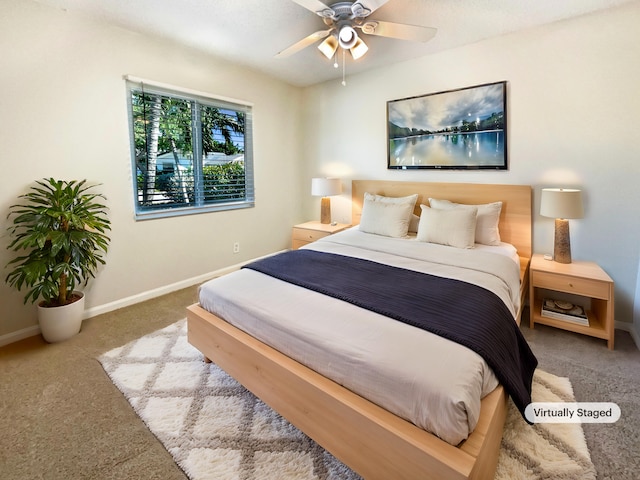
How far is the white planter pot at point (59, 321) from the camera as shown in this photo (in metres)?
2.35

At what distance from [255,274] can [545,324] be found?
2293 millimetres

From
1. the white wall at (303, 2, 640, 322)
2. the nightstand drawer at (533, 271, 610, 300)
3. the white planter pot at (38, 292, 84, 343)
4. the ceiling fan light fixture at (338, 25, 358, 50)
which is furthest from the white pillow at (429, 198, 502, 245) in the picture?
the white planter pot at (38, 292, 84, 343)

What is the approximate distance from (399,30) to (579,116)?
1.63 m

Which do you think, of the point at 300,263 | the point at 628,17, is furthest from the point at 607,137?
the point at 300,263

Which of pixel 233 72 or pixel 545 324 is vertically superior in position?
pixel 233 72

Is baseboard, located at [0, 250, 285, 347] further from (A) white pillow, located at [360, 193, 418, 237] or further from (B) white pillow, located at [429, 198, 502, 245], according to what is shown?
(B) white pillow, located at [429, 198, 502, 245]

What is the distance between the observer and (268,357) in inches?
62.8

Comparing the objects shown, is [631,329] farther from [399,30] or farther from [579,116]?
[399,30]

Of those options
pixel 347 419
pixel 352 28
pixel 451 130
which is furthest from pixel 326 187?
pixel 347 419

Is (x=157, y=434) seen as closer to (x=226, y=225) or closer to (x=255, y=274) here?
(x=255, y=274)

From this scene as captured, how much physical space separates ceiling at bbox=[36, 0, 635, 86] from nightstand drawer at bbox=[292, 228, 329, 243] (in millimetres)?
1893

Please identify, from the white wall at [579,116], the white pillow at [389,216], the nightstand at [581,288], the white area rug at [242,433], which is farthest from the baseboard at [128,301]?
the nightstand at [581,288]

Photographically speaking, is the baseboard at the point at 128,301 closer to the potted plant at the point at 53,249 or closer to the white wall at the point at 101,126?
the white wall at the point at 101,126

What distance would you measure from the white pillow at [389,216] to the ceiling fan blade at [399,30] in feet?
4.75
